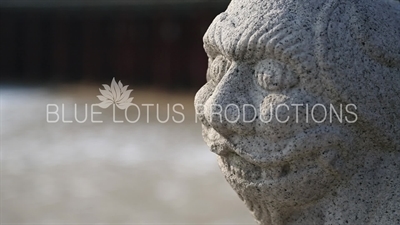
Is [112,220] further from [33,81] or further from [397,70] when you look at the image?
[33,81]

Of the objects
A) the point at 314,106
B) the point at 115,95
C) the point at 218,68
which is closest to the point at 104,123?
the point at 115,95

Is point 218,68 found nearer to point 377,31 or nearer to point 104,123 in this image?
point 377,31

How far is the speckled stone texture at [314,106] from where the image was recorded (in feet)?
4.76

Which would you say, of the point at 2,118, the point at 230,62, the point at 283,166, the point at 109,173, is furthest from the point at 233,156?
the point at 2,118

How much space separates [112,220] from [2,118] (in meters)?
4.64

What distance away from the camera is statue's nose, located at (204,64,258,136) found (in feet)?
4.96

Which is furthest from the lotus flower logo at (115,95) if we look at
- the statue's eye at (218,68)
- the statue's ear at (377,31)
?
the statue's ear at (377,31)

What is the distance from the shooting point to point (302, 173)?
151 centimetres

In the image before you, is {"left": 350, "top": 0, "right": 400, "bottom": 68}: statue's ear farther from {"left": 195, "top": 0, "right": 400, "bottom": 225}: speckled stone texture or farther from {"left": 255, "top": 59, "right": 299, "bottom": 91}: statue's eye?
{"left": 255, "top": 59, "right": 299, "bottom": 91}: statue's eye

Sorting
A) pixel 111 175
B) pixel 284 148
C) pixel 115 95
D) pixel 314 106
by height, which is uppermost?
pixel 314 106

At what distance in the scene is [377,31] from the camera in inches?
58.2

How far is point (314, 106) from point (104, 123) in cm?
569

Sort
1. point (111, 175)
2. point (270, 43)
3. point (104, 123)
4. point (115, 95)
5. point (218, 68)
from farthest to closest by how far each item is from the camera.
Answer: point (104, 123) < point (111, 175) < point (115, 95) < point (218, 68) < point (270, 43)

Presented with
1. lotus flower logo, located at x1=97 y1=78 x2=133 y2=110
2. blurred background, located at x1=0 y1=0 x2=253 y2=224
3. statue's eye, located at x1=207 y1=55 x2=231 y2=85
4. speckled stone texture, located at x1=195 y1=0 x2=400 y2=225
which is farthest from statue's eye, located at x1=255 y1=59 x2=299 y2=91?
blurred background, located at x1=0 y1=0 x2=253 y2=224
